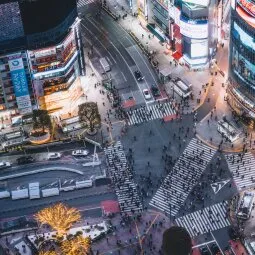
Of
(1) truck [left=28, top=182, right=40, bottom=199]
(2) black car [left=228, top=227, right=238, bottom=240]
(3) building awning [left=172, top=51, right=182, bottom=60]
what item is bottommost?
(2) black car [left=228, top=227, right=238, bottom=240]

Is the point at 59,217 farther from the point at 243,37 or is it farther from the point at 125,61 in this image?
the point at 125,61

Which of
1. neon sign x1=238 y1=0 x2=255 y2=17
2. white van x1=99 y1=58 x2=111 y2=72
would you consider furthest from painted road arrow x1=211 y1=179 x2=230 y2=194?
white van x1=99 y1=58 x2=111 y2=72

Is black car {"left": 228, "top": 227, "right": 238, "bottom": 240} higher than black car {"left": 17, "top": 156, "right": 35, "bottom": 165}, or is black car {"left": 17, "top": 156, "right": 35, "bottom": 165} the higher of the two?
black car {"left": 17, "top": 156, "right": 35, "bottom": 165}

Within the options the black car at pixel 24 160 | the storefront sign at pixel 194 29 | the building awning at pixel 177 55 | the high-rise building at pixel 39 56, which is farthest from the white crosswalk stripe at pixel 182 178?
the high-rise building at pixel 39 56

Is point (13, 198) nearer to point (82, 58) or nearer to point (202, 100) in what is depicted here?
point (82, 58)

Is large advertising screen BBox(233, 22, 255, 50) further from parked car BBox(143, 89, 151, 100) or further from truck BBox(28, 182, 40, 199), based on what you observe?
truck BBox(28, 182, 40, 199)

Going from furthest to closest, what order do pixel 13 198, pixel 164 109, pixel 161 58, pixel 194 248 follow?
pixel 161 58
pixel 164 109
pixel 13 198
pixel 194 248

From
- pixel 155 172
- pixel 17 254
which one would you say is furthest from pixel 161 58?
pixel 17 254
